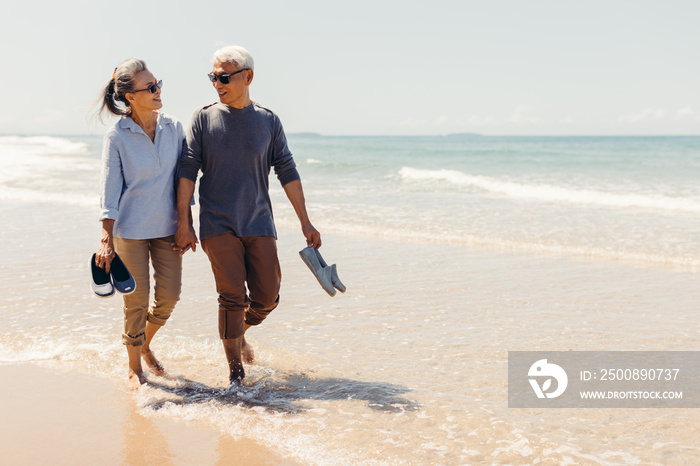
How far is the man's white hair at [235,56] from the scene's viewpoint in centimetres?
375

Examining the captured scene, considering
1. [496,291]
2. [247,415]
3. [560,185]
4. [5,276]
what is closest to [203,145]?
[247,415]

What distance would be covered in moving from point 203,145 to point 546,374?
8.73 feet

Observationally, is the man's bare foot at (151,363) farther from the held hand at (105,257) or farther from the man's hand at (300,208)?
the man's hand at (300,208)

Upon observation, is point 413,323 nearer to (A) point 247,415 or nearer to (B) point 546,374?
(B) point 546,374

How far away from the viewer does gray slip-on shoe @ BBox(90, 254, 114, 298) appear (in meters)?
3.74

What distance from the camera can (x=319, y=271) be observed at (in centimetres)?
391

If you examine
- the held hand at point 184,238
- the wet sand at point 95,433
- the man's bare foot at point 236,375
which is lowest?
the wet sand at point 95,433

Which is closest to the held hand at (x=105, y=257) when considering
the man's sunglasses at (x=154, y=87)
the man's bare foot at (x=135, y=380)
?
the man's bare foot at (x=135, y=380)

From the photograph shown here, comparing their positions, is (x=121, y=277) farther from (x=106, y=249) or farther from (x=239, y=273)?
(x=239, y=273)

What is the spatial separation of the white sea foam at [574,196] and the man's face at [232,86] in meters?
12.9

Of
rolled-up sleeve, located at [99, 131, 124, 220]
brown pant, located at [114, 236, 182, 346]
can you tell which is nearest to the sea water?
brown pant, located at [114, 236, 182, 346]

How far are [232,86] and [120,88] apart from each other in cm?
70
